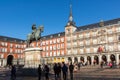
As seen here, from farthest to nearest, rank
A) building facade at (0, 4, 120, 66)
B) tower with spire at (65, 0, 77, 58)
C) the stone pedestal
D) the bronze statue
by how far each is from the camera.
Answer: tower with spire at (65, 0, 77, 58), building facade at (0, 4, 120, 66), the bronze statue, the stone pedestal

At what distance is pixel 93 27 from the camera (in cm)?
7644

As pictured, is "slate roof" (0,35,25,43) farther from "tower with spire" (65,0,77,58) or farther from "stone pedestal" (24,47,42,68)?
"stone pedestal" (24,47,42,68)

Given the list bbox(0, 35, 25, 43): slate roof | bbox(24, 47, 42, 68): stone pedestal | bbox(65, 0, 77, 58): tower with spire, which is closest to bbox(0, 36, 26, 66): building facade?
bbox(0, 35, 25, 43): slate roof

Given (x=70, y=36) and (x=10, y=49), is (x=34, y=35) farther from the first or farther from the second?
(x=10, y=49)

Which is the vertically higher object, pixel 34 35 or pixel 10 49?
pixel 10 49

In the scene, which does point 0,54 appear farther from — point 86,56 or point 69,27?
point 86,56

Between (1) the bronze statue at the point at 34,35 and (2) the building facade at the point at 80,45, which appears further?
(2) the building facade at the point at 80,45

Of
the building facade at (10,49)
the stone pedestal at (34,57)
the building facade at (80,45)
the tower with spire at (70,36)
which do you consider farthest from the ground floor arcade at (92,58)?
the stone pedestal at (34,57)

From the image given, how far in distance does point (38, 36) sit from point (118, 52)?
4333 centimetres

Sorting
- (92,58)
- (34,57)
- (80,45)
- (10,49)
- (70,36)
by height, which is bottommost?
A: (92,58)

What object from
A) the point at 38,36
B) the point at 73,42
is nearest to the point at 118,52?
the point at 73,42

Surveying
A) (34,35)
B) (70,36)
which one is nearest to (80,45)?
(70,36)

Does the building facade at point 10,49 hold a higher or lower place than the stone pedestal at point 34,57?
higher

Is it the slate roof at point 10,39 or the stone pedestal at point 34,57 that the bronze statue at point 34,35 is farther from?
the slate roof at point 10,39
